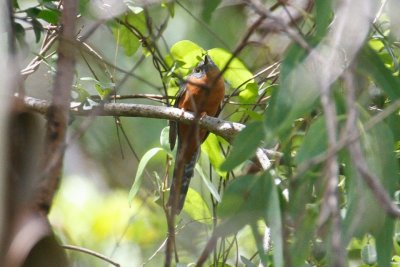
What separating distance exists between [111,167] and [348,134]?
3.41 m

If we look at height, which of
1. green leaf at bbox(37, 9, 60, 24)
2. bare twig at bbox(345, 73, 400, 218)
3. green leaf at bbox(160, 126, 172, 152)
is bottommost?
bare twig at bbox(345, 73, 400, 218)

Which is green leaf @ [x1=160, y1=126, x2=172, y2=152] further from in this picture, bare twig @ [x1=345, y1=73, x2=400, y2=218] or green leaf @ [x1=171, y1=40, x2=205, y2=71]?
bare twig @ [x1=345, y1=73, x2=400, y2=218]

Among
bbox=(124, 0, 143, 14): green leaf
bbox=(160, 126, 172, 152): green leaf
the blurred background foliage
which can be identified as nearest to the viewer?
the blurred background foliage

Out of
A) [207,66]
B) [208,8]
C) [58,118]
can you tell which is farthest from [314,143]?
[207,66]

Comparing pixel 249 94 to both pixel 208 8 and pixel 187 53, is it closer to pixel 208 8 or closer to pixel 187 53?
pixel 187 53

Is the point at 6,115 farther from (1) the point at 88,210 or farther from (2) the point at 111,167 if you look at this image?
(2) the point at 111,167

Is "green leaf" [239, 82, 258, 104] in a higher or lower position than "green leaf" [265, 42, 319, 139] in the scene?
higher

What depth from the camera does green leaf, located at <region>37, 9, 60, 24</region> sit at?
2.52 metres

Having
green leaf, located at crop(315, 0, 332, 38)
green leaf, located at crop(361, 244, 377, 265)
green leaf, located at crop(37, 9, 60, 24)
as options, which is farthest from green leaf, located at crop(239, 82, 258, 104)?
green leaf, located at crop(315, 0, 332, 38)

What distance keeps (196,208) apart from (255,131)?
4.45 ft

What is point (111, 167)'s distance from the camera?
4.58 meters

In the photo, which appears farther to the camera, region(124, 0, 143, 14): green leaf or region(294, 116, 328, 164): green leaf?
region(124, 0, 143, 14): green leaf

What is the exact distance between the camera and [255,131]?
1939 millimetres

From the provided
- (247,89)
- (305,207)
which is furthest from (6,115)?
(247,89)
